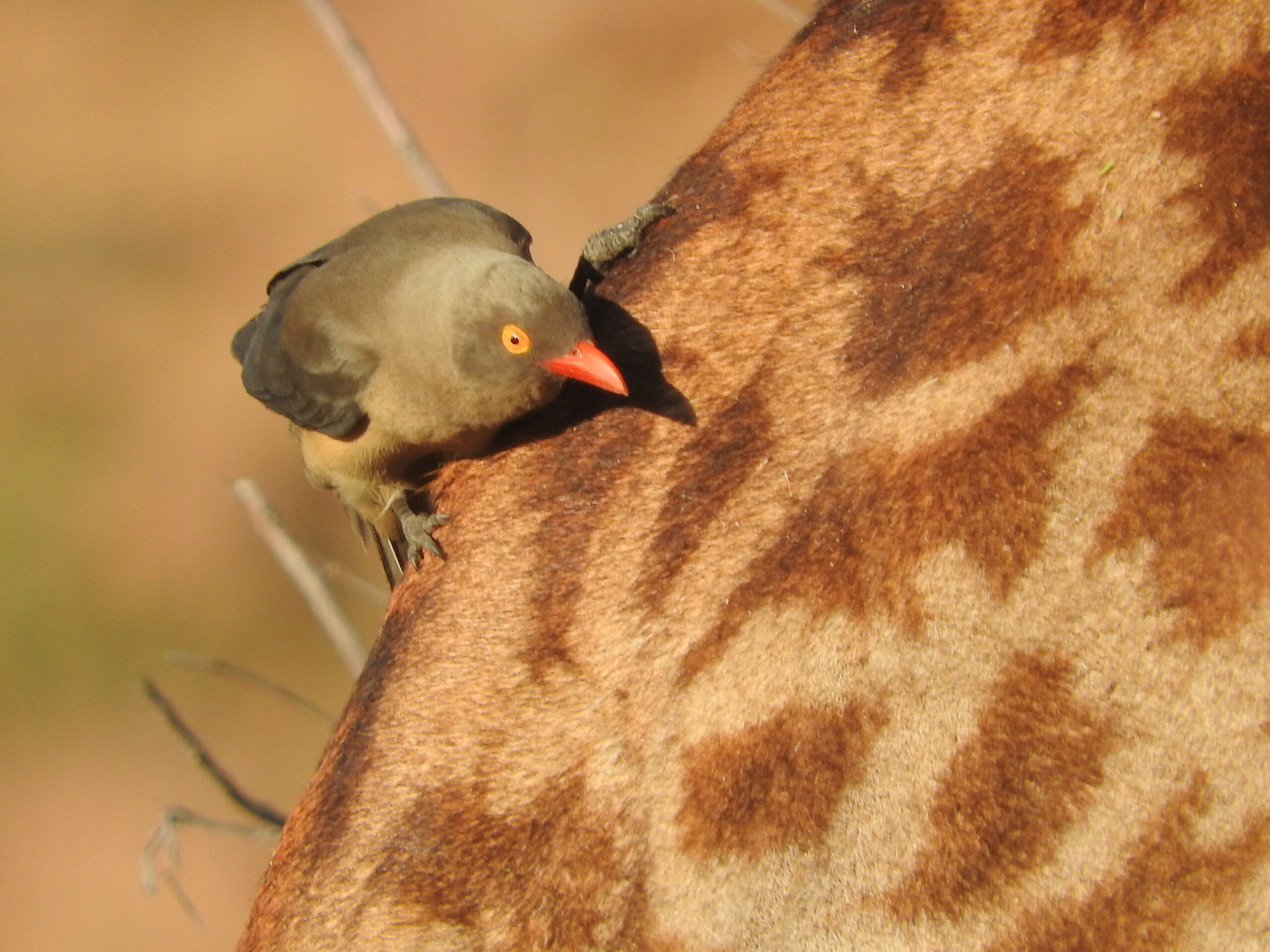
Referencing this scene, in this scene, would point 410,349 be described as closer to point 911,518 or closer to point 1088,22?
point 911,518

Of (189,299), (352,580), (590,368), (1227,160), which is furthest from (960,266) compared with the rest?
(189,299)

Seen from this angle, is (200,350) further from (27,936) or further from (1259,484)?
(1259,484)

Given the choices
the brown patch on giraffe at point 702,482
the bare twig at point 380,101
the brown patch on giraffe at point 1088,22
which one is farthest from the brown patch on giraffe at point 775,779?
the bare twig at point 380,101

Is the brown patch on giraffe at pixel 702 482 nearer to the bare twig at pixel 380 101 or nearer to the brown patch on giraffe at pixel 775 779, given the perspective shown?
the brown patch on giraffe at pixel 775 779

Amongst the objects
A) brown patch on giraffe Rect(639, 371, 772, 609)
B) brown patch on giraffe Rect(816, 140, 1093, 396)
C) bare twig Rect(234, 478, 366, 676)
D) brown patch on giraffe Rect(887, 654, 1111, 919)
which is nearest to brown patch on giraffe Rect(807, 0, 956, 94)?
brown patch on giraffe Rect(816, 140, 1093, 396)

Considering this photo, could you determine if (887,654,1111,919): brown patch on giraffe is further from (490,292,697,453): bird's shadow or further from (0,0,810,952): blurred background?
(0,0,810,952): blurred background

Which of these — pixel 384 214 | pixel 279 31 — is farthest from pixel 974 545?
pixel 279 31
